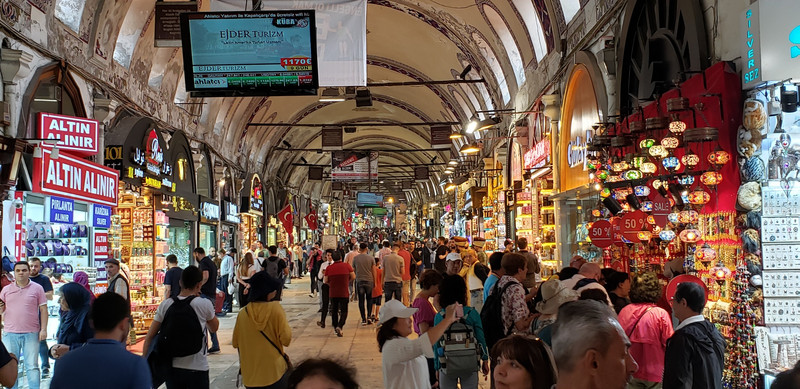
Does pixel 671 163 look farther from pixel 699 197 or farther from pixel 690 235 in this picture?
pixel 690 235

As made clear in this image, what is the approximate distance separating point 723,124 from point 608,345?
4345mm

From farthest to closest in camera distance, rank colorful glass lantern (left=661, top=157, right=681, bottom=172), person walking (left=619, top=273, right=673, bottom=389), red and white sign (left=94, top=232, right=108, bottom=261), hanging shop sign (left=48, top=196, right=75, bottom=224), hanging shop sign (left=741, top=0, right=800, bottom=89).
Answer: red and white sign (left=94, top=232, right=108, bottom=261)
hanging shop sign (left=48, top=196, right=75, bottom=224)
colorful glass lantern (left=661, top=157, right=681, bottom=172)
hanging shop sign (left=741, top=0, right=800, bottom=89)
person walking (left=619, top=273, right=673, bottom=389)

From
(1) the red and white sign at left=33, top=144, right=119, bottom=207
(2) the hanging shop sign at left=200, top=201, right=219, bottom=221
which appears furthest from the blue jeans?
(2) the hanging shop sign at left=200, top=201, right=219, bottom=221

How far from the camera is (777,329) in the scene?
5363mm

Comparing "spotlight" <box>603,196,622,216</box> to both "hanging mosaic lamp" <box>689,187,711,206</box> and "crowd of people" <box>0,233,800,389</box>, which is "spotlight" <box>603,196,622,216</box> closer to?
"crowd of people" <box>0,233,800,389</box>

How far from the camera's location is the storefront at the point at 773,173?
5.24m

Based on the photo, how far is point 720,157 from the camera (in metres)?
5.78

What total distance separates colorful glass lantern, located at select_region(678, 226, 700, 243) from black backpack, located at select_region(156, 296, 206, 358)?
4.12m

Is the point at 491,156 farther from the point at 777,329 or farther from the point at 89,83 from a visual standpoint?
the point at 777,329

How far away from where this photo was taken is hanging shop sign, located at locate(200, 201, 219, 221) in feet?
58.9

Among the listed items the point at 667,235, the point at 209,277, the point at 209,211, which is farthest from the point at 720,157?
the point at 209,211

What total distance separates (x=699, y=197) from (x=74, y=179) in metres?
7.29

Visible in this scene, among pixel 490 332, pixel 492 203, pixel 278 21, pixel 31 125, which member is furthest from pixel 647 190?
pixel 492 203

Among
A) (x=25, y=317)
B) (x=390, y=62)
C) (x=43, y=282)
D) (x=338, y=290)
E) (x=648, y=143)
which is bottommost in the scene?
(x=338, y=290)
